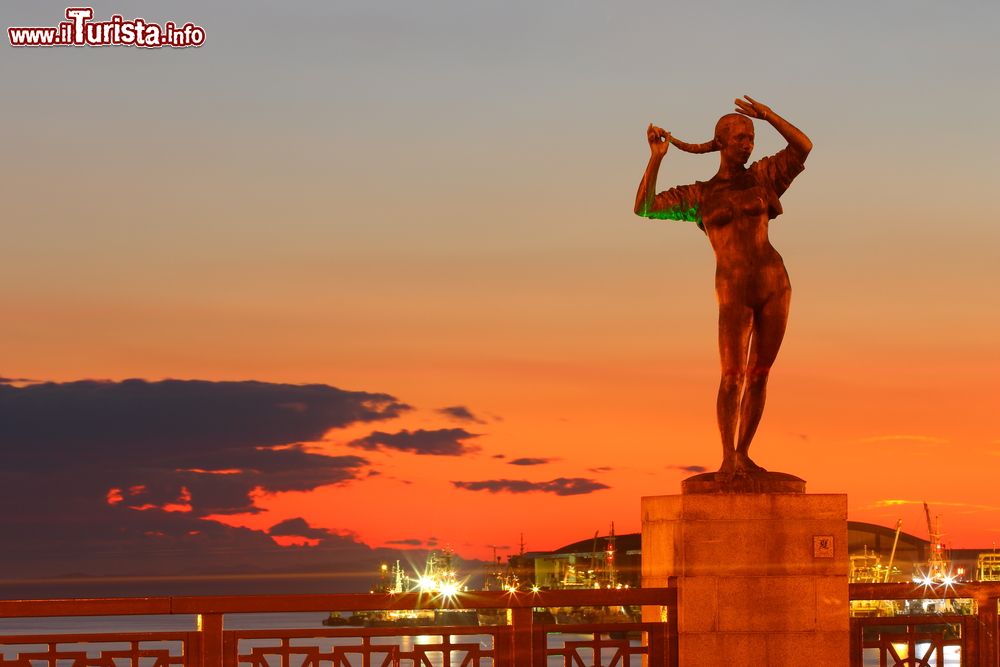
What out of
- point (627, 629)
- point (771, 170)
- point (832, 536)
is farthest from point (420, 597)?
point (771, 170)

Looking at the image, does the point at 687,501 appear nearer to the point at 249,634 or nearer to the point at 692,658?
the point at 692,658

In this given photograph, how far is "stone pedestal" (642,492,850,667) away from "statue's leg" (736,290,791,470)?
530 mm

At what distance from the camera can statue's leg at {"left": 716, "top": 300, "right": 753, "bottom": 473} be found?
10.0 meters

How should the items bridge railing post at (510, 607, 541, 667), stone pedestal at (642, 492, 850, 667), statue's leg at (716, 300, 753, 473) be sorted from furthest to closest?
statue's leg at (716, 300, 753, 473) → stone pedestal at (642, 492, 850, 667) → bridge railing post at (510, 607, 541, 667)

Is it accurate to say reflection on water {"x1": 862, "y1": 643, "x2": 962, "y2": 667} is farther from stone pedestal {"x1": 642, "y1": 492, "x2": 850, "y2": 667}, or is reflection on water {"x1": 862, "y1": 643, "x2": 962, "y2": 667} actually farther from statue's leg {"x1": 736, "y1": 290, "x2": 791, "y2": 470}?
statue's leg {"x1": 736, "y1": 290, "x2": 791, "y2": 470}

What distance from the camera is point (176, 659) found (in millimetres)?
9016

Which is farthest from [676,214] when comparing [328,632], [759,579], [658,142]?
[328,632]

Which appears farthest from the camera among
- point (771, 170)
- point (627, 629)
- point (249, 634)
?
point (771, 170)

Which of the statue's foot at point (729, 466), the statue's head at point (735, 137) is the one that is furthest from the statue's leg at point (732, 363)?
the statue's head at point (735, 137)

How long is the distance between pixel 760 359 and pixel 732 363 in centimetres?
23

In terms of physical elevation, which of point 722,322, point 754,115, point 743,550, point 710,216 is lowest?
point 743,550

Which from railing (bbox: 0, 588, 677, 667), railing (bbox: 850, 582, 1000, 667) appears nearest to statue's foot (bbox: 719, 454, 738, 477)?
railing (bbox: 0, 588, 677, 667)

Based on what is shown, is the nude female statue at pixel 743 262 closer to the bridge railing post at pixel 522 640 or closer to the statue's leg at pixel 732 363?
the statue's leg at pixel 732 363

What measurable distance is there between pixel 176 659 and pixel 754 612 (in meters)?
4.08
